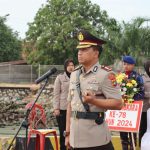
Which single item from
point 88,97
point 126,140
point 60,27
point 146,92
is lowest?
point 126,140

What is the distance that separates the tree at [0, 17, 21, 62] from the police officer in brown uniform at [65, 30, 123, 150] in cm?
3956

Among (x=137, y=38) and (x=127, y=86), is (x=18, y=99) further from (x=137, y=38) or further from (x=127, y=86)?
(x=127, y=86)

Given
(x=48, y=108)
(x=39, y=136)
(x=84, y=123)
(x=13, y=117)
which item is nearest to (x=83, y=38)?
(x=84, y=123)

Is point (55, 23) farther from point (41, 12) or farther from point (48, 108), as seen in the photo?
point (48, 108)

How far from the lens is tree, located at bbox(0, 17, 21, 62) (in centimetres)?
4341

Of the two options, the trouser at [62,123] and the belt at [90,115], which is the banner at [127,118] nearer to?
the trouser at [62,123]

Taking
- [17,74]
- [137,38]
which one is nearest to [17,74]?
[17,74]

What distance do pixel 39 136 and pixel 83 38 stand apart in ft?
8.44

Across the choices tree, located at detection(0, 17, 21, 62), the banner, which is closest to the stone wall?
the banner

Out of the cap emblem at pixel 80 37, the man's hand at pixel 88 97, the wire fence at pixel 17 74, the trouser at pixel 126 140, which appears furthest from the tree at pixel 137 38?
the man's hand at pixel 88 97

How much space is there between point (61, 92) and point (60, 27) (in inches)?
1245

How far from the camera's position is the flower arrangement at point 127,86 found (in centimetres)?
643

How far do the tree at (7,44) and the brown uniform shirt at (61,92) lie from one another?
120ft

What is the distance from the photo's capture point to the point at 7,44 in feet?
143
